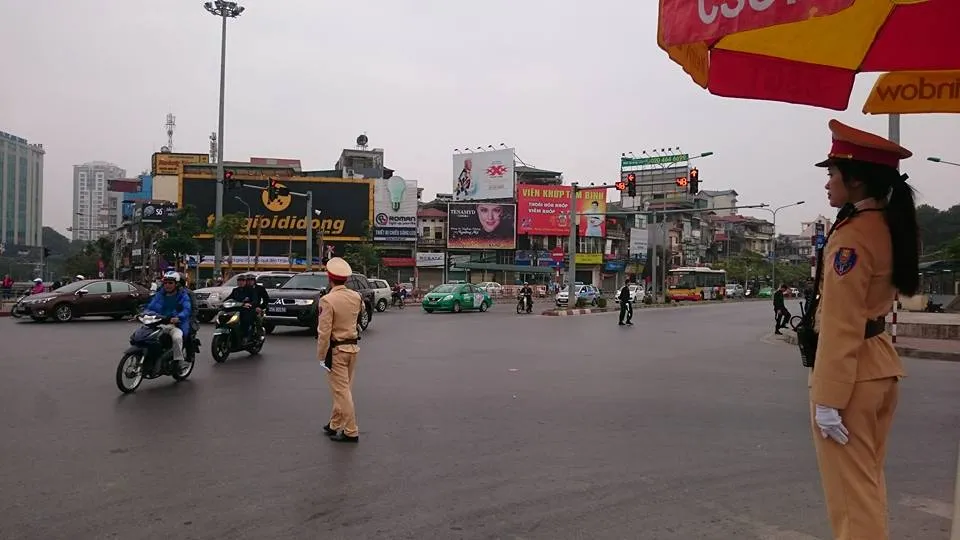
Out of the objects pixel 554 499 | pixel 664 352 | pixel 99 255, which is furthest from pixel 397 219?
pixel 554 499

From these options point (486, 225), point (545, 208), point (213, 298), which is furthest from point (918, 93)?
point (545, 208)

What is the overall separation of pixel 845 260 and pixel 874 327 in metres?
0.31

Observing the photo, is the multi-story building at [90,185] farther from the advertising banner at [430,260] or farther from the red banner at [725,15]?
the red banner at [725,15]

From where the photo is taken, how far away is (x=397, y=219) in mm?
66062

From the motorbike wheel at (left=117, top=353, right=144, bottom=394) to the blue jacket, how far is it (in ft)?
2.29

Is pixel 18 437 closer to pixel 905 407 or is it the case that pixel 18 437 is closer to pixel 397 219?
pixel 905 407

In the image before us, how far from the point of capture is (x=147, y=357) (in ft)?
28.9

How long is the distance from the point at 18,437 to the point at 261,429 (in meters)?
2.01

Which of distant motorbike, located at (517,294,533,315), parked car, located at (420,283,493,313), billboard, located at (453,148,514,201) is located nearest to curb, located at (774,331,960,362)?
distant motorbike, located at (517,294,533,315)

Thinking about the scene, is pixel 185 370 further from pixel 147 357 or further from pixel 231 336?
pixel 231 336

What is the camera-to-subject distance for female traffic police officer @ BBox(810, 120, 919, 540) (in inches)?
112

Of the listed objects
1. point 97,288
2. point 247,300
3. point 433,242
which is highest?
point 433,242

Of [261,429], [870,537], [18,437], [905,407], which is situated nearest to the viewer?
[870,537]

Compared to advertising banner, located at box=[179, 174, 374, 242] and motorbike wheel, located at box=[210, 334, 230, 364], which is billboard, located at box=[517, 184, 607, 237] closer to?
advertising banner, located at box=[179, 174, 374, 242]
